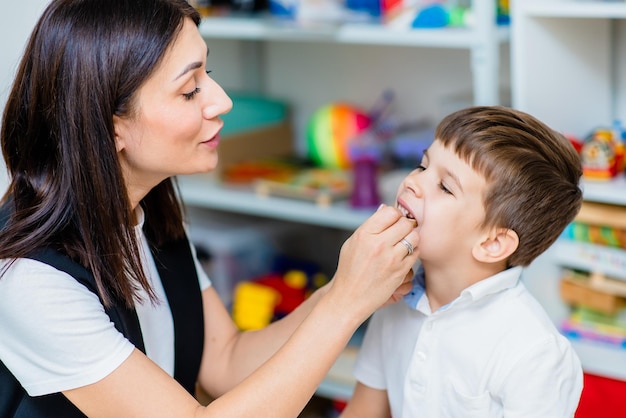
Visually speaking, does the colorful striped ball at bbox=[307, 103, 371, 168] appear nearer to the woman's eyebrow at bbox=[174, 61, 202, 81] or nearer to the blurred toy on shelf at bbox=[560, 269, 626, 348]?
the blurred toy on shelf at bbox=[560, 269, 626, 348]

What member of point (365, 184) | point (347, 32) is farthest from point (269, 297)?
point (347, 32)

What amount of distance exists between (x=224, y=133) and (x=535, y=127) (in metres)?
1.23

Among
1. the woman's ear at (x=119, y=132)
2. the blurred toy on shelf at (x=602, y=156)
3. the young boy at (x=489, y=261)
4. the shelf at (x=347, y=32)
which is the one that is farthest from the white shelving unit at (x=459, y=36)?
the woman's ear at (x=119, y=132)

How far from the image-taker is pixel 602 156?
1.54 metres

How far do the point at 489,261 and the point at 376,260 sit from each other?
0.57ft

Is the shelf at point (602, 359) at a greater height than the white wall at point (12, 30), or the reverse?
the white wall at point (12, 30)

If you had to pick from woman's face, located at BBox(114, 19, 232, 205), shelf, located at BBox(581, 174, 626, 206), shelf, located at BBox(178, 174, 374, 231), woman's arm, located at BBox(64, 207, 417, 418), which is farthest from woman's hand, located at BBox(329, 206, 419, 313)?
shelf, located at BBox(178, 174, 374, 231)

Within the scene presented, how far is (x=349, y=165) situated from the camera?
2152 mm

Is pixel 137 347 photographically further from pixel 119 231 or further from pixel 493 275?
pixel 493 275

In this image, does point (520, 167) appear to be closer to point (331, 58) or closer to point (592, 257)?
point (592, 257)

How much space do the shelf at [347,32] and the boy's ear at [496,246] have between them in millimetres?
581

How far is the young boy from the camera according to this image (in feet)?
3.60

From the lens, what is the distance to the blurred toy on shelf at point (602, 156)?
60.9 inches

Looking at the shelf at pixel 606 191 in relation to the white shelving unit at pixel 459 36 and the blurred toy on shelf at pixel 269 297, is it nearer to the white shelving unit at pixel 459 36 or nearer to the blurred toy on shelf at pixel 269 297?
the white shelving unit at pixel 459 36
